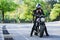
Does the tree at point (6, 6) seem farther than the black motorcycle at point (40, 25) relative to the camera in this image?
Yes

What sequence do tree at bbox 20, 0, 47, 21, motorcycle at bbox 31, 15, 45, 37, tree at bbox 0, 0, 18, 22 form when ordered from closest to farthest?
1. motorcycle at bbox 31, 15, 45, 37
2. tree at bbox 0, 0, 18, 22
3. tree at bbox 20, 0, 47, 21

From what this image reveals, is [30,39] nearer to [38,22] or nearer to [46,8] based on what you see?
[38,22]

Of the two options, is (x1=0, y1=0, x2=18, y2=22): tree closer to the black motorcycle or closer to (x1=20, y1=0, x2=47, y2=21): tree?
(x1=20, y1=0, x2=47, y2=21): tree

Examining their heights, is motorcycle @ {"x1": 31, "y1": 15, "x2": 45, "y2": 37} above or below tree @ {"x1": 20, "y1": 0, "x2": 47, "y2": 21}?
above

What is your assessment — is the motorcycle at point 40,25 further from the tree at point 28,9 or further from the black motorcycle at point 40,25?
the tree at point 28,9

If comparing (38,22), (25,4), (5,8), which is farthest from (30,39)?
(25,4)

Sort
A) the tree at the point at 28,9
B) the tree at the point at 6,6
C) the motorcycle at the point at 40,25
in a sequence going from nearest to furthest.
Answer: the motorcycle at the point at 40,25 → the tree at the point at 6,6 → the tree at the point at 28,9

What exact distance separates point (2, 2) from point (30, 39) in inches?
1703

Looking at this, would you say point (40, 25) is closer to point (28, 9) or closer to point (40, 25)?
point (40, 25)

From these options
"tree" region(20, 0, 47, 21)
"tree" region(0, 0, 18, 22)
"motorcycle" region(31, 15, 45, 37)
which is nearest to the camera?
"motorcycle" region(31, 15, 45, 37)

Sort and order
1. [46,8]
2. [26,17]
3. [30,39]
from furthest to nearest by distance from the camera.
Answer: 1. [46,8]
2. [26,17]
3. [30,39]

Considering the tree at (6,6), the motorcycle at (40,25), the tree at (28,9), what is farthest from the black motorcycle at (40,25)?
the tree at (28,9)

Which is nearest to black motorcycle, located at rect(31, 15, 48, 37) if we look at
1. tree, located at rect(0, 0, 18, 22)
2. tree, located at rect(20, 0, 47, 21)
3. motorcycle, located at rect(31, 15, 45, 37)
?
motorcycle, located at rect(31, 15, 45, 37)

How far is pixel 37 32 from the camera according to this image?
13.9 metres
